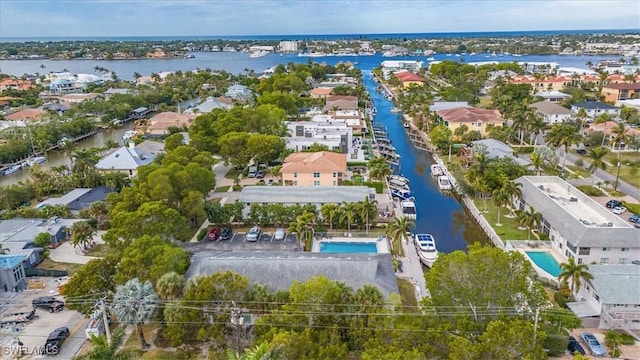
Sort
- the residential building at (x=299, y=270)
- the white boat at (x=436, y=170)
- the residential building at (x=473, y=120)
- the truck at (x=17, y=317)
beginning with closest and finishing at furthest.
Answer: the residential building at (x=299, y=270)
the truck at (x=17, y=317)
the white boat at (x=436, y=170)
the residential building at (x=473, y=120)

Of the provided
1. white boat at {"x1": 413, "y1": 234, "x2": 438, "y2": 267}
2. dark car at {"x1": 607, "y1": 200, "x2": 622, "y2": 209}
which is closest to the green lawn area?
white boat at {"x1": 413, "y1": 234, "x2": 438, "y2": 267}

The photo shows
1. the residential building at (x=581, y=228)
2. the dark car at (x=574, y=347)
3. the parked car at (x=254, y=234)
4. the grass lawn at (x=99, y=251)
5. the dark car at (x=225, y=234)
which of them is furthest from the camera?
the dark car at (x=225, y=234)

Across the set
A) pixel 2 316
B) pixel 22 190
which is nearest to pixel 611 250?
pixel 2 316

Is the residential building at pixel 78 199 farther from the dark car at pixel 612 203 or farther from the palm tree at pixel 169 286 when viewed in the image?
the dark car at pixel 612 203

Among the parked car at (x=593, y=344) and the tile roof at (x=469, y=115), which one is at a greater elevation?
the tile roof at (x=469, y=115)

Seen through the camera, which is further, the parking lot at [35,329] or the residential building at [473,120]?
the residential building at [473,120]

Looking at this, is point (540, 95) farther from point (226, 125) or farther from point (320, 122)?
point (226, 125)

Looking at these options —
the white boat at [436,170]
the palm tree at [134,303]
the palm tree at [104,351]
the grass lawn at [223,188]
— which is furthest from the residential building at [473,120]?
the palm tree at [104,351]

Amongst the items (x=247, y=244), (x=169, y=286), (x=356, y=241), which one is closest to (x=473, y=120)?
(x=356, y=241)
